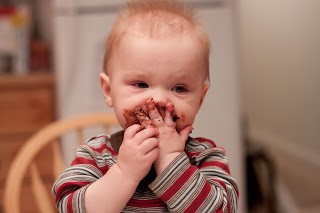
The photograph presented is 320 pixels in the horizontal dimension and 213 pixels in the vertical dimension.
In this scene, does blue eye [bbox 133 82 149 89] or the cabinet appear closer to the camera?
blue eye [bbox 133 82 149 89]

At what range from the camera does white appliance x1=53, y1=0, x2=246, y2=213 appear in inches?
68.6

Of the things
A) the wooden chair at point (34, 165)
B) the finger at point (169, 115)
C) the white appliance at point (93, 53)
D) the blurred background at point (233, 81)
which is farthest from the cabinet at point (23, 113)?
the finger at point (169, 115)

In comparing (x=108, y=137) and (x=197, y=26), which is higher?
(x=197, y=26)

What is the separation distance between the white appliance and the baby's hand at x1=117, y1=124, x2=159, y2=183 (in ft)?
3.96

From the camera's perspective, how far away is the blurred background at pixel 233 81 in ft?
5.74

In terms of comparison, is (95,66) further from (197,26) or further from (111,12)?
(197,26)

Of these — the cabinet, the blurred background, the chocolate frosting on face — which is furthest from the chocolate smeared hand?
the cabinet

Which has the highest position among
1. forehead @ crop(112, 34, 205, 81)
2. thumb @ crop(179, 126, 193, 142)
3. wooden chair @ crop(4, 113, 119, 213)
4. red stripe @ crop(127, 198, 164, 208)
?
forehead @ crop(112, 34, 205, 81)

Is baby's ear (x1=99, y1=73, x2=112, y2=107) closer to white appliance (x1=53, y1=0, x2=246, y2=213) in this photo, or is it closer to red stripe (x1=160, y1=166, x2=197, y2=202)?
red stripe (x1=160, y1=166, x2=197, y2=202)

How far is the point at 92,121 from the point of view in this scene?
113 cm

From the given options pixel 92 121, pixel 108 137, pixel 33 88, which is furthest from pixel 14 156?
pixel 108 137

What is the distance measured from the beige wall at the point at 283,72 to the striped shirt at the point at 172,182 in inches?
83.2

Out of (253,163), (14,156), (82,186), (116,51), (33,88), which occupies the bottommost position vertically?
(253,163)

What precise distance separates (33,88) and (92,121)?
32.1 inches
